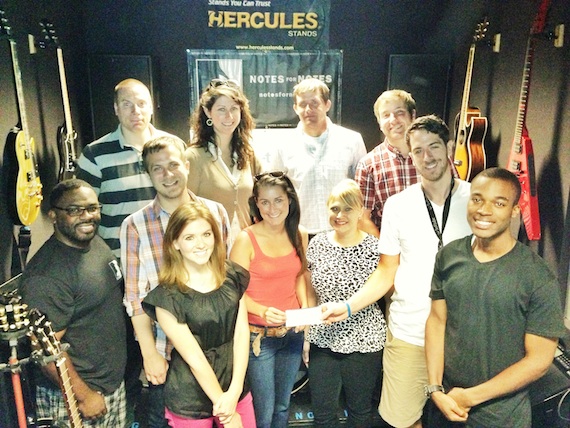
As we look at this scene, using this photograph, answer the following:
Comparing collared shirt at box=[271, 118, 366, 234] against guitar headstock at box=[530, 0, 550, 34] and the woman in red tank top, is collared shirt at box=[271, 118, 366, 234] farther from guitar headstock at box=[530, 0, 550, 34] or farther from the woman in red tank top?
guitar headstock at box=[530, 0, 550, 34]

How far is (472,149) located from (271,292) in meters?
2.11

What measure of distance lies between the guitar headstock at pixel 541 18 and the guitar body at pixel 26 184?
10.3 feet

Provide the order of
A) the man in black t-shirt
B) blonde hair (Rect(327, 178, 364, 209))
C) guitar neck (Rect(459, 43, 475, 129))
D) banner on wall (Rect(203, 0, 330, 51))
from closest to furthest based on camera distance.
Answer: the man in black t-shirt, blonde hair (Rect(327, 178, 364, 209)), guitar neck (Rect(459, 43, 475, 129)), banner on wall (Rect(203, 0, 330, 51))

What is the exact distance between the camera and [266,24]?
13.7 ft

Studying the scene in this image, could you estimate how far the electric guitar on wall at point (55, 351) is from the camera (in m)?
1.86

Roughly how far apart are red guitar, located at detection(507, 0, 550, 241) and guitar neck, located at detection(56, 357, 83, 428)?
265cm

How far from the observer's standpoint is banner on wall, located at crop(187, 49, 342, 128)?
4.25 m

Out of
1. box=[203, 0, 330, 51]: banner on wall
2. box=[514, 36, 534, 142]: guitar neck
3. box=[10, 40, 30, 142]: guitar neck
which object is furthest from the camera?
box=[203, 0, 330, 51]: banner on wall

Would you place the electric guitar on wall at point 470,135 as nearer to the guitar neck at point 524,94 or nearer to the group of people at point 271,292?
the guitar neck at point 524,94

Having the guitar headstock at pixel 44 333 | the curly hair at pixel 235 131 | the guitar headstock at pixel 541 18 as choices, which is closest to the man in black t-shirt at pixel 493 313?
the curly hair at pixel 235 131

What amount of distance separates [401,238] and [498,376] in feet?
2.39

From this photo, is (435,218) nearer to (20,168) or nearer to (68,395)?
(68,395)

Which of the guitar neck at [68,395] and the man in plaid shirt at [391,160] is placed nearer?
the guitar neck at [68,395]

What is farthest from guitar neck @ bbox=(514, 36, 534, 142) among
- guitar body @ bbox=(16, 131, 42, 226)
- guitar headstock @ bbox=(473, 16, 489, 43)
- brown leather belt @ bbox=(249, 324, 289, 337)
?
guitar body @ bbox=(16, 131, 42, 226)
